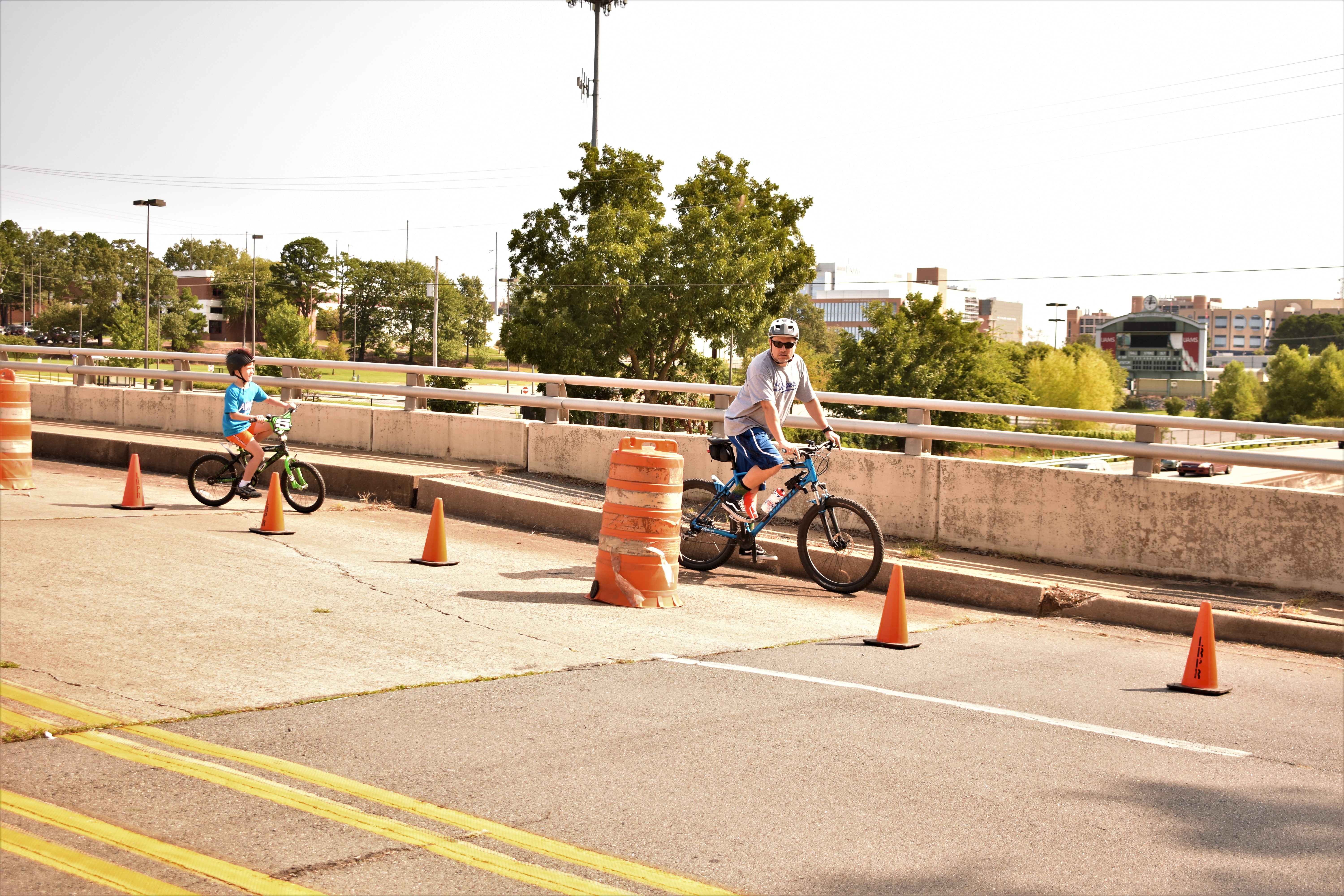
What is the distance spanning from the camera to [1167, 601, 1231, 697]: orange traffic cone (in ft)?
22.6

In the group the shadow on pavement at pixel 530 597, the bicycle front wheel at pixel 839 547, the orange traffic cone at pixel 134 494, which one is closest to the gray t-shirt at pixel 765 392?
the bicycle front wheel at pixel 839 547

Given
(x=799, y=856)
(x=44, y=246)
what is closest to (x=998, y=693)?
(x=799, y=856)

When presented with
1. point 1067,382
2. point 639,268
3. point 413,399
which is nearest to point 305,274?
point 1067,382

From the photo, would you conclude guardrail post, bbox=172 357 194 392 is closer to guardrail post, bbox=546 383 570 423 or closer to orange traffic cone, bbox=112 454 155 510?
orange traffic cone, bbox=112 454 155 510

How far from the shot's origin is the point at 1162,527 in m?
9.59

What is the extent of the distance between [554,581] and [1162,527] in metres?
4.90

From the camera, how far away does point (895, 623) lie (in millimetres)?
7832

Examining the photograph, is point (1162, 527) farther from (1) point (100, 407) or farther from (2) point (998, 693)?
(1) point (100, 407)

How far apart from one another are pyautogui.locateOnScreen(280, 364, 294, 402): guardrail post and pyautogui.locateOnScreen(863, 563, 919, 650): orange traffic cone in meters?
10.7

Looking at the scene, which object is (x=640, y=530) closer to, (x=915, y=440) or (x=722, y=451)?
(x=722, y=451)

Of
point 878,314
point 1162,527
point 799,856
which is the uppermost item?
point 878,314

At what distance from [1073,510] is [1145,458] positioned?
0.74 metres

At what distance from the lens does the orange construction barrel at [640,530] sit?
28.7 ft

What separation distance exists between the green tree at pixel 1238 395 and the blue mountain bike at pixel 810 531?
511 feet
